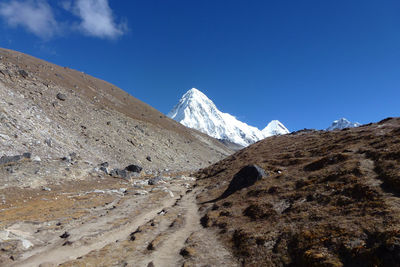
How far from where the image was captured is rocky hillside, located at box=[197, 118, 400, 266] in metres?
12.5

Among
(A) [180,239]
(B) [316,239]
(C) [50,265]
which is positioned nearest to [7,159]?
(C) [50,265]

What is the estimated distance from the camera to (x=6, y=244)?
17.0 meters

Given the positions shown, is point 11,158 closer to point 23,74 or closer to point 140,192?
point 140,192

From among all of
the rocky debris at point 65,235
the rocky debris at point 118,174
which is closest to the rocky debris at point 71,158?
the rocky debris at point 118,174

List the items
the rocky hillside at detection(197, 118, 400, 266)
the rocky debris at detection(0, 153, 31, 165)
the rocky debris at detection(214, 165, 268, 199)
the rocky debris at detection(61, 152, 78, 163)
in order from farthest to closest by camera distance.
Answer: the rocky debris at detection(61, 152, 78, 163)
the rocky debris at detection(0, 153, 31, 165)
the rocky debris at detection(214, 165, 268, 199)
the rocky hillside at detection(197, 118, 400, 266)

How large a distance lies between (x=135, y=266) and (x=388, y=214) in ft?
52.5

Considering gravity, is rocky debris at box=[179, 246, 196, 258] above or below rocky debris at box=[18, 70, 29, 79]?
below

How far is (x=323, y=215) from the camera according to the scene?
1712cm

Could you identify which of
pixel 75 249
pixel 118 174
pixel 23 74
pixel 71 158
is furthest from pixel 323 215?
pixel 23 74

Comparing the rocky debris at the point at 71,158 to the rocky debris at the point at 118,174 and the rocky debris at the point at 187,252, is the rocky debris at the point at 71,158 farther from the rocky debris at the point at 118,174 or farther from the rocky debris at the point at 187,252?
the rocky debris at the point at 187,252

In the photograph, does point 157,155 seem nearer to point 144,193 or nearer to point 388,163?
point 144,193

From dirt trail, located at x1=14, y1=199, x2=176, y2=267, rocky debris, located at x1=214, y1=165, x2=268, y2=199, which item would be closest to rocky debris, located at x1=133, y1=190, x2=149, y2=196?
rocky debris, located at x1=214, y1=165, x2=268, y2=199

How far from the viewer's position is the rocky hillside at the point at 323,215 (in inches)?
491

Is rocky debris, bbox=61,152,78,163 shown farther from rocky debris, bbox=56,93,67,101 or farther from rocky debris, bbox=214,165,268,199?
rocky debris, bbox=56,93,67,101
